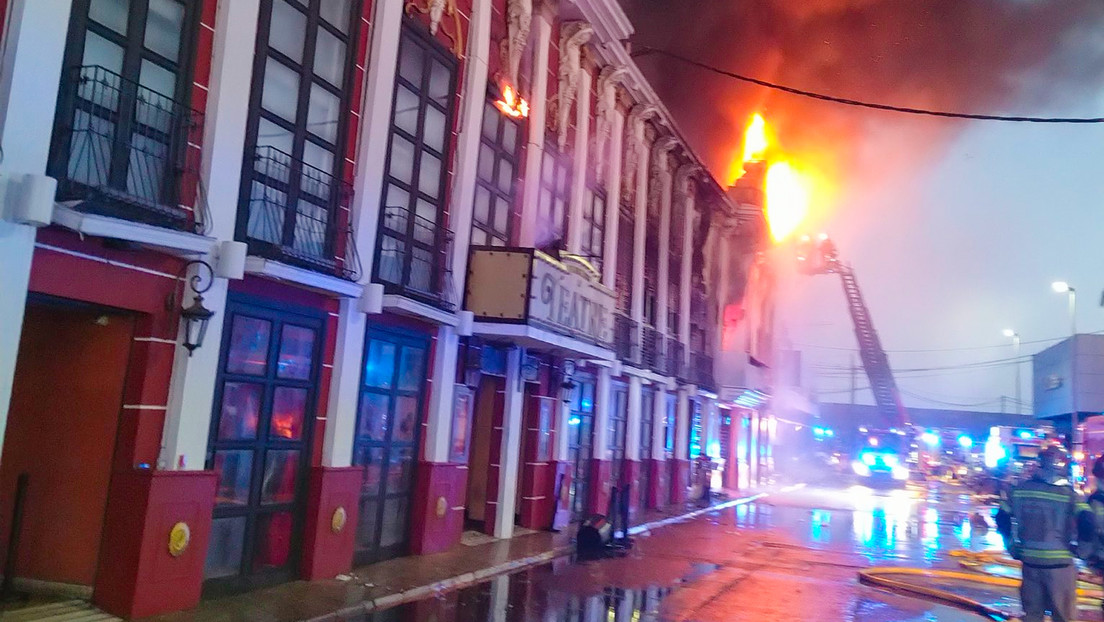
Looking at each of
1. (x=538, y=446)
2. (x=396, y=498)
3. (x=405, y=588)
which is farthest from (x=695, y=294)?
(x=405, y=588)

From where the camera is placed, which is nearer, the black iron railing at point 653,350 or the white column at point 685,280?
the black iron railing at point 653,350

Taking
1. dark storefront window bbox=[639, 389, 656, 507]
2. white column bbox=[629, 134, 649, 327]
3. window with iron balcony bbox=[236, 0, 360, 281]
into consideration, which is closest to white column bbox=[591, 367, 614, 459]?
white column bbox=[629, 134, 649, 327]

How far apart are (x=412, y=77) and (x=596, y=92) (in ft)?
25.6

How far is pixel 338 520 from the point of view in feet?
34.6

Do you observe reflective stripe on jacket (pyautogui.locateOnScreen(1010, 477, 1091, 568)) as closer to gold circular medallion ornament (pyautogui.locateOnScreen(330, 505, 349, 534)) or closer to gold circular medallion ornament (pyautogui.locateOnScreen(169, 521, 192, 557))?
gold circular medallion ornament (pyautogui.locateOnScreen(330, 505, 349, 534))

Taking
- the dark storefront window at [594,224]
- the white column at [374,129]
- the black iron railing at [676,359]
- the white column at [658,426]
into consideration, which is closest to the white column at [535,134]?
the dark storefront window at [594,224]

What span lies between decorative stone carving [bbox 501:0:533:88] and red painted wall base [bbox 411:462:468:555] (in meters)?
7.18

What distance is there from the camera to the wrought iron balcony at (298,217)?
948 centimetres

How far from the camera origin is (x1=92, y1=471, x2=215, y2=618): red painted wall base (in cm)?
777

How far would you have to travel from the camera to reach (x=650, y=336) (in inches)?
900

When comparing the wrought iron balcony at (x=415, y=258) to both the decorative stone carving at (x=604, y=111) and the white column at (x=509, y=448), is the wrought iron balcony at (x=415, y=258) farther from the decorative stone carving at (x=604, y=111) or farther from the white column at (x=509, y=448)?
the decorative stone carving at (x=604, y=111)

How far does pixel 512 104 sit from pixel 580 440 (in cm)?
767

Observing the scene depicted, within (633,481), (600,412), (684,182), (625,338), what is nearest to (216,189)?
(600,412)

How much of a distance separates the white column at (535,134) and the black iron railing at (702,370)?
39.4ft
